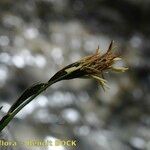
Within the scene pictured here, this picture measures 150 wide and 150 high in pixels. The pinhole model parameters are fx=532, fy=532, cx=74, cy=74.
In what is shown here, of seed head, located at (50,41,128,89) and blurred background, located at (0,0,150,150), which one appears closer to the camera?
seed head, located at (50,41,128,89)

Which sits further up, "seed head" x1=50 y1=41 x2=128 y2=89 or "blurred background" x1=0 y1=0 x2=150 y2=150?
"blurred background" x1=0 y1=0 x2=150 y2=150

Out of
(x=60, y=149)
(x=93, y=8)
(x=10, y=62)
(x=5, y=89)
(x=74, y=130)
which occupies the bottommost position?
(x=60, y=149)

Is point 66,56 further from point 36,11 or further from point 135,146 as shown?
point 135,146

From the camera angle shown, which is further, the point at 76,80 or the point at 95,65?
the point at 76,80

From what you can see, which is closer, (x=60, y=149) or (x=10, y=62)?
(x=60, y=149)

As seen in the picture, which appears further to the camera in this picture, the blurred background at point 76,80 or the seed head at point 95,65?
the blurred background at point 76,80

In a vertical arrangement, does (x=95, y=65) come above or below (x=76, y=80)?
below

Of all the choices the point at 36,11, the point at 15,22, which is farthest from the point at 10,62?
the point at 36,11

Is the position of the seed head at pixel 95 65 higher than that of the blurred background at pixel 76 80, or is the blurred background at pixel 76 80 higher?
the blurred background at pixel 76 80
